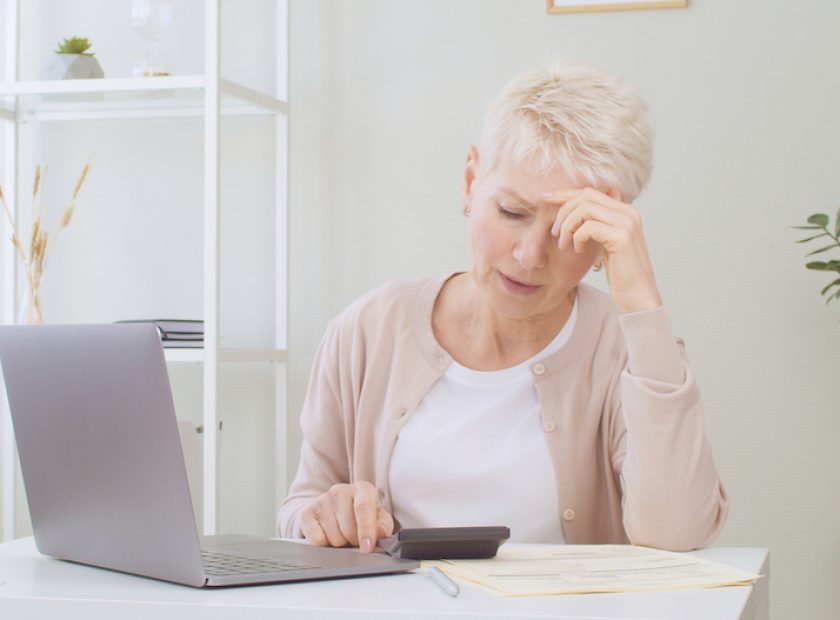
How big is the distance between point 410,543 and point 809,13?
66.7 inches

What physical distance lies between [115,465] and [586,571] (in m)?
0.42

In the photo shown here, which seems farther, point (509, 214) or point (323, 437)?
point (323, 437)

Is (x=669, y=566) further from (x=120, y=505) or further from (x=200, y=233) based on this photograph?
(x=200, y=233)

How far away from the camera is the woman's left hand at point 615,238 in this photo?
4.38ft

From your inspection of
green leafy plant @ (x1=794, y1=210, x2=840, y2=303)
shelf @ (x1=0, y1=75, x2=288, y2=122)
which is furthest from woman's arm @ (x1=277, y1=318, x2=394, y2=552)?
green leafy plant @ (x1=794, y1=210, x2=840, y2=303)

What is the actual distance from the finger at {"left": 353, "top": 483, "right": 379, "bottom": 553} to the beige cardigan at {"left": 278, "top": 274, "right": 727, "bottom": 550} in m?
0.21

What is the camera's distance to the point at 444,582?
0.94 metres

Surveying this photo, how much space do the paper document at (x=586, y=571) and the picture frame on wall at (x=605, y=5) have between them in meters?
1.48

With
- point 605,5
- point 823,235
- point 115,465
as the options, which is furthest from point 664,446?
point 605,5

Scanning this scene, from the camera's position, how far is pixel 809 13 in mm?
2324

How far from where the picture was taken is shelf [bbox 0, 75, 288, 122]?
7.59ft

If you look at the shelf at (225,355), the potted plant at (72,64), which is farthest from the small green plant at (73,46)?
the shelf at (225,355)

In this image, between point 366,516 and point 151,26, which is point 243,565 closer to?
point 366,516

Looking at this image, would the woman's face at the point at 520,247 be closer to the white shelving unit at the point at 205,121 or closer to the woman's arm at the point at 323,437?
the woman's arm at the point at 323,437
